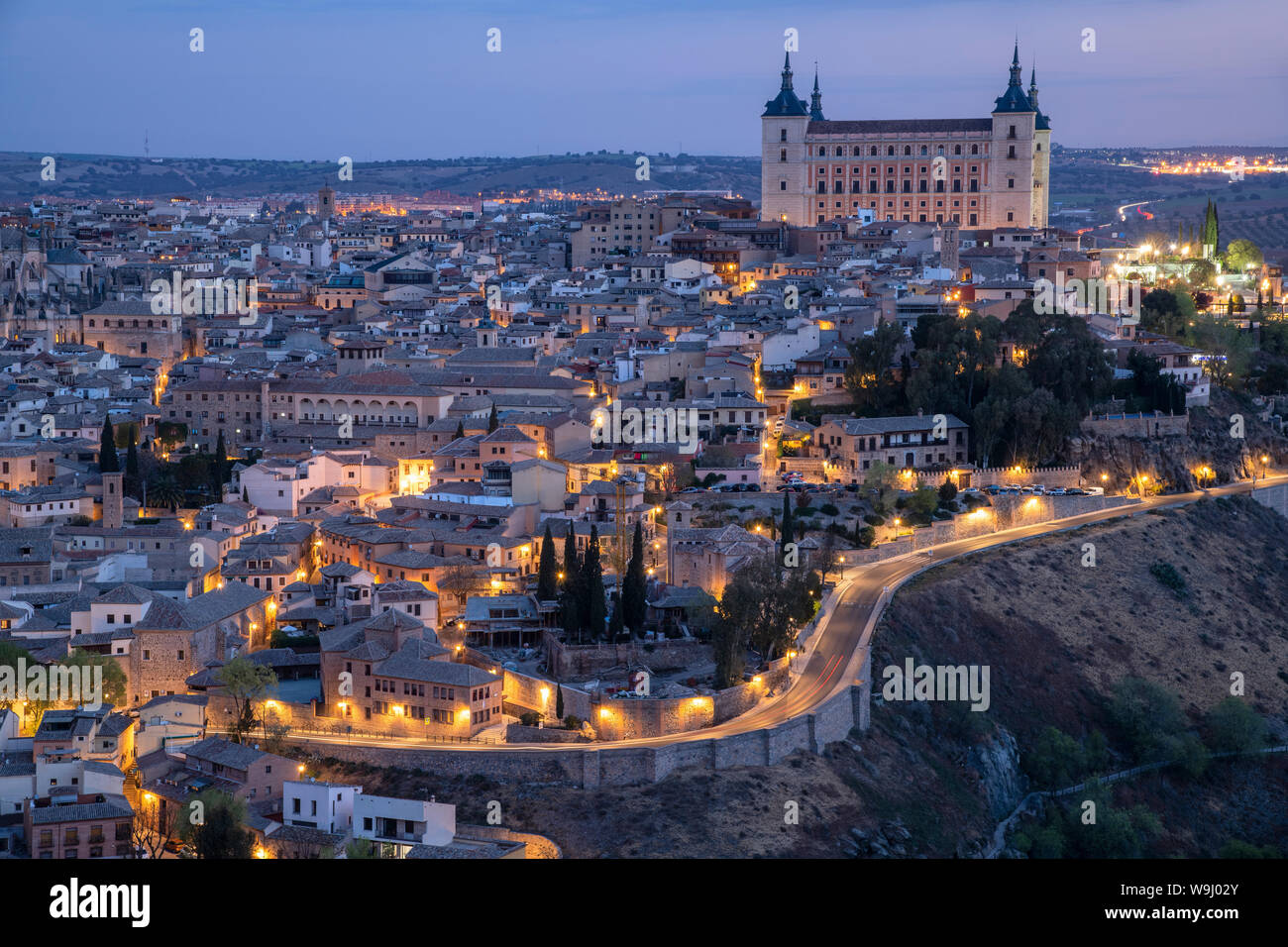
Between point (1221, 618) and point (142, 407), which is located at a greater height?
point (142, 407)

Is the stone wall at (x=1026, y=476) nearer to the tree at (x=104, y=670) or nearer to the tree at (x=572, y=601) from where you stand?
the tree at (x=572, y=601)

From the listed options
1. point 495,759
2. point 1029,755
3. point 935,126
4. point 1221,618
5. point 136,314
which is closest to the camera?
point 495,759

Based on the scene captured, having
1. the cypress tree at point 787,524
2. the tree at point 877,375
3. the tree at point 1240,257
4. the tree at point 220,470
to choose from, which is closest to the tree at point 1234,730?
the cypress tree at point 787,524

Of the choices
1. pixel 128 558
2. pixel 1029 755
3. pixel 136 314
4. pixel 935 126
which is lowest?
pixel 1029 755

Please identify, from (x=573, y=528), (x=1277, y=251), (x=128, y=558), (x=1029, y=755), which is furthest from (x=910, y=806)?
(x=1277, y=251)

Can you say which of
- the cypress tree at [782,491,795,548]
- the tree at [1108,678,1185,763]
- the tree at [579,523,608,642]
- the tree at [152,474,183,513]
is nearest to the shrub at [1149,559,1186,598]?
the tree at [1108,678,1185,763]

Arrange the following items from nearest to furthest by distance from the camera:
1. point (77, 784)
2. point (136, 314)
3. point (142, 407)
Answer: point (77, 784) < point (142, 407) < point (136, 314)

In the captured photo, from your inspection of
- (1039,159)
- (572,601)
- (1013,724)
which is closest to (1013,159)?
(1039,159)

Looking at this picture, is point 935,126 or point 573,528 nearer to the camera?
point 573,528
